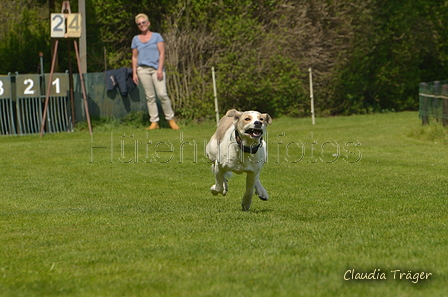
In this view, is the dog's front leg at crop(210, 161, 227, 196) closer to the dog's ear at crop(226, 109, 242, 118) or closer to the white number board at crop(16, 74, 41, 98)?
the dog's ear at crop(226, 109, 242, 118)

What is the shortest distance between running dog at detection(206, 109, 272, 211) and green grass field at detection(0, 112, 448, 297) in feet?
1.57

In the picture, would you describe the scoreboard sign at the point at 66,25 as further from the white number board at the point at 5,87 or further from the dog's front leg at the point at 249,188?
the dog's front leg at the point at 249,188

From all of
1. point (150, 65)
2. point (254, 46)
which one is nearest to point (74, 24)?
point (150, 65)

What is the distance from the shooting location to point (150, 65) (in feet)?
66.8

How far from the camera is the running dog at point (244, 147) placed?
798cm

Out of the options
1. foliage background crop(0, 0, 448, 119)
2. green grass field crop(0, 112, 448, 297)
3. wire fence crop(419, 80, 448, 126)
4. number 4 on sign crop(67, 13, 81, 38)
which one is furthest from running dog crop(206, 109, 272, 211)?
foliage background crop(0, 0, 448, 119)

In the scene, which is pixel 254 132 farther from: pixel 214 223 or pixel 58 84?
pixel 58 84

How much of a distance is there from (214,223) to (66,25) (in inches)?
499

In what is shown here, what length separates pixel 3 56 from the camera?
23328 millimetres

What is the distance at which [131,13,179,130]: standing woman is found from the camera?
2008 cm

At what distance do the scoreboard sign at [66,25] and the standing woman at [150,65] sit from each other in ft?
5.53

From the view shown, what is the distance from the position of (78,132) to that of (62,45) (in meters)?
4.92

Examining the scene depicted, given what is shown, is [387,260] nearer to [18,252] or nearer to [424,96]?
[18,252]

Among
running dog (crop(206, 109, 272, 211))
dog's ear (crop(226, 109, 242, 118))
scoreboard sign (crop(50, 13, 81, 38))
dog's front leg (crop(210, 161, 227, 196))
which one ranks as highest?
scoreboard sign (crop(50, 13, 81, 38))
